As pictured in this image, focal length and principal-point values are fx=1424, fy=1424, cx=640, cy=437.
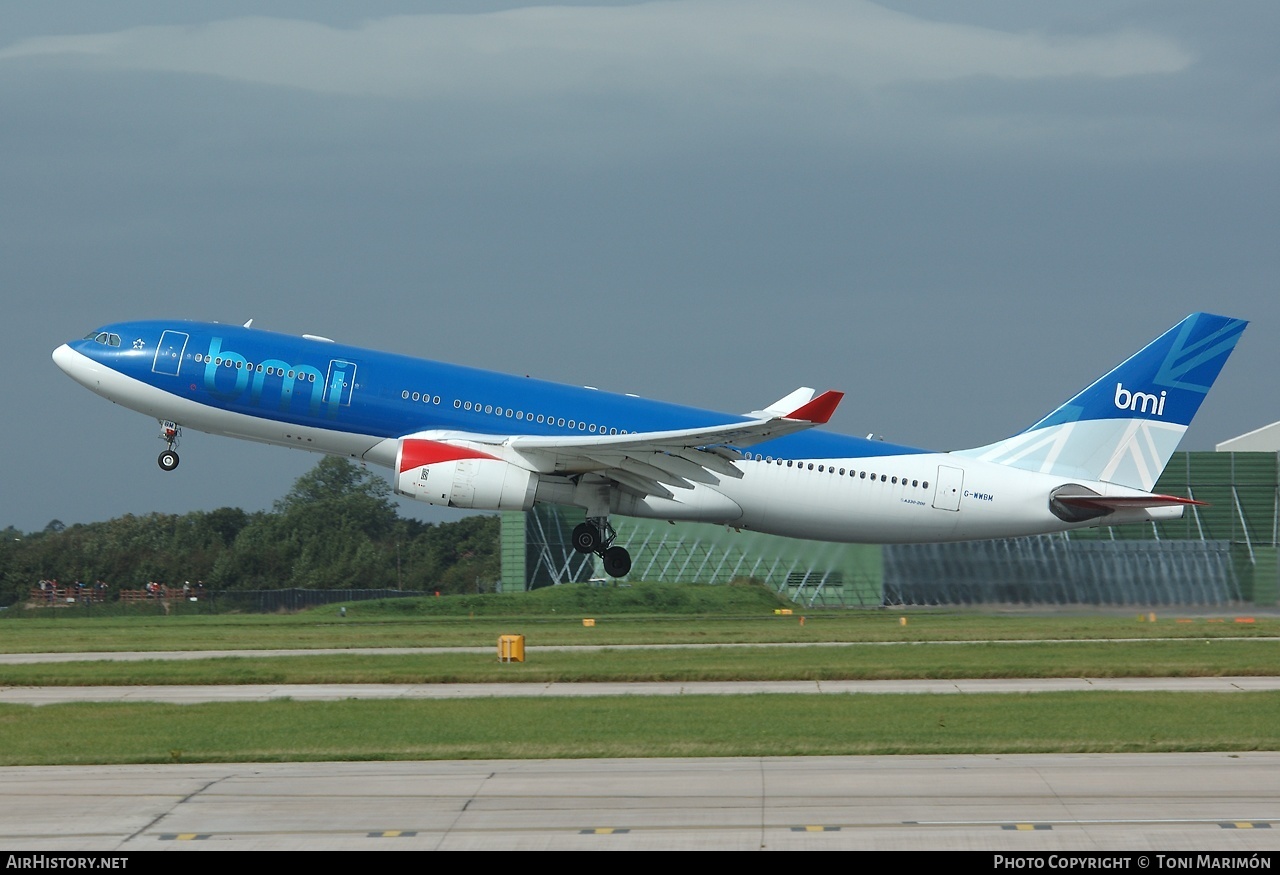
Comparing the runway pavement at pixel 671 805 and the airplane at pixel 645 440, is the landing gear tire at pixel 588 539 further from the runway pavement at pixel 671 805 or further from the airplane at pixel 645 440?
the runway pavement at pixel 671 805

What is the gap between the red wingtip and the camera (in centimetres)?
2936

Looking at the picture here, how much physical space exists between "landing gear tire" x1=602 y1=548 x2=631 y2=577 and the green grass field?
1.53 m

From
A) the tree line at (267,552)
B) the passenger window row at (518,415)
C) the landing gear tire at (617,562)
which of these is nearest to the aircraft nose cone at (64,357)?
the passenger window row at (518,415)

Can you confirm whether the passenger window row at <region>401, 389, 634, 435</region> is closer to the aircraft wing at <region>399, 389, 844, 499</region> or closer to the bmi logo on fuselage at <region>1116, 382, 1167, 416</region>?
Answer: the aircraft wing at <region>399, 389, 844, 499</region>

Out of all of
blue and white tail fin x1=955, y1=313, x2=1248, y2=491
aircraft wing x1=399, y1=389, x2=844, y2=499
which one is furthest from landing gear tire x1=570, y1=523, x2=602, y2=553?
blue and white tail fin x1=955, y1=313, x2=1248, y2=491

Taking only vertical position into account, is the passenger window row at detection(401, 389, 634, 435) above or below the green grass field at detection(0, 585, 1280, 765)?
above

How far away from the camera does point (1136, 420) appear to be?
126ft

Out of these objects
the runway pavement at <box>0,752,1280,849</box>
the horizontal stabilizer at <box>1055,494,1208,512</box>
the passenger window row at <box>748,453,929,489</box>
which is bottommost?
the runway pavement at <box>0,752,1280,849</box>

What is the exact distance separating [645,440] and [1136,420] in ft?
47.7

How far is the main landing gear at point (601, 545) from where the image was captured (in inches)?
1406

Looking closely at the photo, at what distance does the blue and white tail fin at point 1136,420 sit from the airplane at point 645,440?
4 cm

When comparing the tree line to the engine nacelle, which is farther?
the tree line
